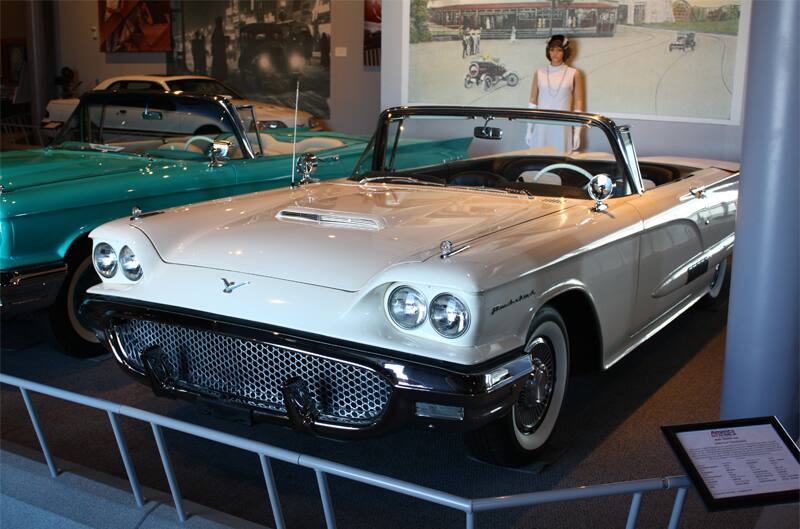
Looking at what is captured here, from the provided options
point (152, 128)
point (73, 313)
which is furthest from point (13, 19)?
point (73, 313)

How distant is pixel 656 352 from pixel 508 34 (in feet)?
18.9

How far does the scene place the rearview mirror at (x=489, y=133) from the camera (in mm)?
3893

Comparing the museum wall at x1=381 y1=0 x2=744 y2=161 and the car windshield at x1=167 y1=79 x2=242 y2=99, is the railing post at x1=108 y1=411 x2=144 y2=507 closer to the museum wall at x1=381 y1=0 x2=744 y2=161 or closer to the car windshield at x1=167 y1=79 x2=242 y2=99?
the museum wall at x1=381 y1=0 x2=744 y2=161

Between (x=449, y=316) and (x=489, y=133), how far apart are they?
1.59 meters

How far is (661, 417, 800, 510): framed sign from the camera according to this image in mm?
1846

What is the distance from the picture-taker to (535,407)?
3186 mm

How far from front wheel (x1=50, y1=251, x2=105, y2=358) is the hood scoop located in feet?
5.12

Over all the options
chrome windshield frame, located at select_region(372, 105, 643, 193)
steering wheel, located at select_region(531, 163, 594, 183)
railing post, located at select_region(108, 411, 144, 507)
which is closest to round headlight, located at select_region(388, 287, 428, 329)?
railing post, located at select_region(108, 411, 144, 507)

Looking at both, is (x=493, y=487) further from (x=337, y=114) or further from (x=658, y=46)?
(x=337, y=114)

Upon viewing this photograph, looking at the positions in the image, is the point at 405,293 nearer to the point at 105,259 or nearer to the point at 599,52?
the point at 105,259

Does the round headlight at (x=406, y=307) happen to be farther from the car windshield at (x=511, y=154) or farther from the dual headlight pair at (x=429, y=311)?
the car windshield at (x=511, y=154)

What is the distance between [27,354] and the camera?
14.7ft

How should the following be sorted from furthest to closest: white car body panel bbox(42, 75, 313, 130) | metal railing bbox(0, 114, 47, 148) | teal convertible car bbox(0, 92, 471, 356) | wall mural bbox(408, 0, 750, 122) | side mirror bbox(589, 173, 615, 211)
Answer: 1. metal railing bbox(0, 114, 47, 148)
2. white car body panel bbox(42, 75, 313, 130)
3. wall mural bbox(408, 0, 750, 122)
4. teal convertible car bbox(0, 92, 471, 356)
5. side mirror bbox(589, 173, 615, 211)

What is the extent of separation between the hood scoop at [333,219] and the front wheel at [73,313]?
1.56 meters
